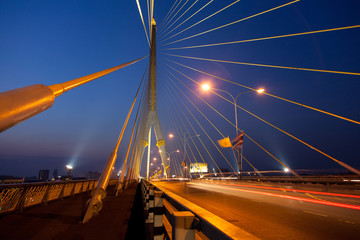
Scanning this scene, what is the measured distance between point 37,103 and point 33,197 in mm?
9653

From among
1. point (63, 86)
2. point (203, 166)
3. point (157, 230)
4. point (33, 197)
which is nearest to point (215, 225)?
point (157, 230)

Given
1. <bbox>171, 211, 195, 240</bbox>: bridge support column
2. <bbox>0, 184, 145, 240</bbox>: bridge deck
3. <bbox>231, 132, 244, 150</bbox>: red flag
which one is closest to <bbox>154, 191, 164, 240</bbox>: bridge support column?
<bbox>171, 211, 195, 240</bbox>: bridge support column

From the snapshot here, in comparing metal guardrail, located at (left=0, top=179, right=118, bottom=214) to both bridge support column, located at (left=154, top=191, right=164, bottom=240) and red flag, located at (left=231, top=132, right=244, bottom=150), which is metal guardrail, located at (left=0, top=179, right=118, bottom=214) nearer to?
bridge support column, located at (left=154, top=191, right=164, bottom=240)

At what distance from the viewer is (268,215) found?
659cm

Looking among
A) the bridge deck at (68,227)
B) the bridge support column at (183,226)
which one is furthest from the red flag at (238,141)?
the bridge support column at (183,226)

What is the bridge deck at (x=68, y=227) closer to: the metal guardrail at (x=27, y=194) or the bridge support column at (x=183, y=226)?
the metal guardrail at (x=27, y=194)

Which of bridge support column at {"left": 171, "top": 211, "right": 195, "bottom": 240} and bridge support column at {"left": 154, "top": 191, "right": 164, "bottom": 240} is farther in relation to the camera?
bridge support column at {"left": 154, "top": 191, "right": 164, "bottom": 240}


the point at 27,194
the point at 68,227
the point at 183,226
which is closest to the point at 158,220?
the point at 183,226

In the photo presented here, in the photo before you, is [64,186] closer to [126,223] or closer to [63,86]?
[126,223]

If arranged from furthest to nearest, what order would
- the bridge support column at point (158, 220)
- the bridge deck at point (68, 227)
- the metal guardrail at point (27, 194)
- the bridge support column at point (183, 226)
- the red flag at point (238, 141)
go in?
the red flag at point (238, 141) < the metal guardrail at point (27, 194) < the bridge deck at point (68, 227) < the bridge support column at point (158, 220) < the bridge support column at point (183, 226)

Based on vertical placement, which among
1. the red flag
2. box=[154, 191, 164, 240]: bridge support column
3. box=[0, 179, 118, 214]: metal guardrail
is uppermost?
the red flag

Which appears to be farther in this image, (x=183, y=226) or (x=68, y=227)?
(x=68, y=227)

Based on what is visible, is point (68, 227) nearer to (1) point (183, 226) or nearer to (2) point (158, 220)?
(2) point (158, 220)

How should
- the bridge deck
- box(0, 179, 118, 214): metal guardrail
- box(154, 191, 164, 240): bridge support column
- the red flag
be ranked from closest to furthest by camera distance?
1. box(154, 191, 164, 240): bridge support column
2. the bridge deck
3. box(0, 179, 118, 214): metal guardrail
4. the red flag
